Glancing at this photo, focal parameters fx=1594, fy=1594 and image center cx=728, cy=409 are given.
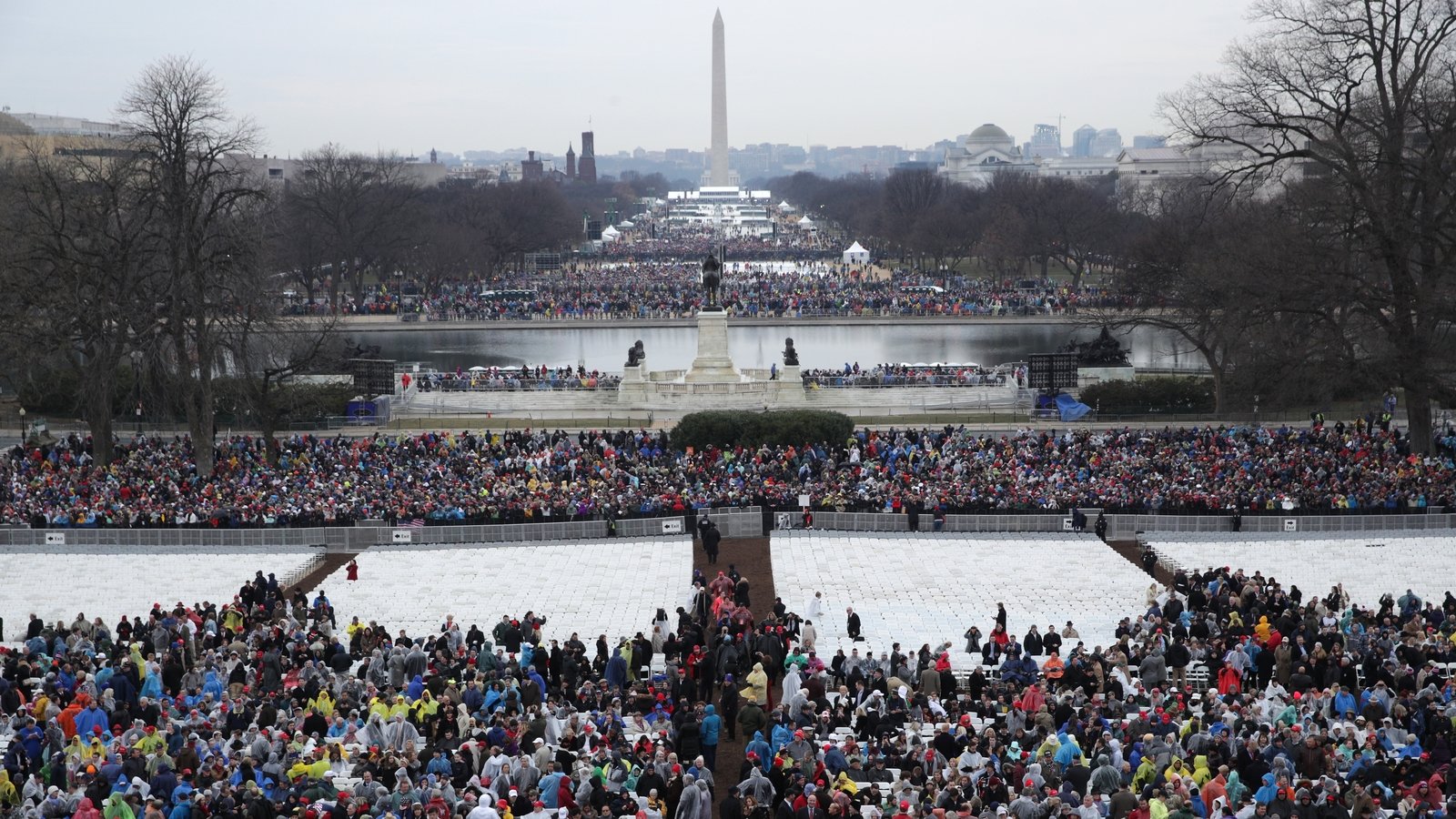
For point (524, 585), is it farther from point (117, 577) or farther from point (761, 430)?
point (761, 430)

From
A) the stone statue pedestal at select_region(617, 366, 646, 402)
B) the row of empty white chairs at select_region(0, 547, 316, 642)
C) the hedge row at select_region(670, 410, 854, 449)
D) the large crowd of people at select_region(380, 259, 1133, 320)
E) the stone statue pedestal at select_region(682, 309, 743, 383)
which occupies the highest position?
the large crowd of people at select_region(380, 259, 1133, 320)

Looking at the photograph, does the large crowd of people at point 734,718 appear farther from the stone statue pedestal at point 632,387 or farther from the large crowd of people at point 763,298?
the large crowd of people at point 763,298

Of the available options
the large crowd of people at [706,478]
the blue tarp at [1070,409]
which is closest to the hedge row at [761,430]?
the large crowd of people at [706,478]

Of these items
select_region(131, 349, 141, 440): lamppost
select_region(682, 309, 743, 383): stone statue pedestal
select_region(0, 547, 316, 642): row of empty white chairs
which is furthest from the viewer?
select_region(682, 309, 743, 383): stone statue pedestal

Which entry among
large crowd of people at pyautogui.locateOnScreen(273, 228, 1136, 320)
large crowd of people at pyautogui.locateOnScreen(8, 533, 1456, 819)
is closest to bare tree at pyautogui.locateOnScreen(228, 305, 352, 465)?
large crowd of people at pyautogui.locateOnScreen(8, 533, 1456, 819)

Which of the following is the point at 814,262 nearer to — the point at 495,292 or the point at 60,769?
the point at 495,292

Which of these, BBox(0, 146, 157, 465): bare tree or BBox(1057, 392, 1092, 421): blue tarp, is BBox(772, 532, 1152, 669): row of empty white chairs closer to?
BBox(1057, 392, 1092, 421): blue tarp

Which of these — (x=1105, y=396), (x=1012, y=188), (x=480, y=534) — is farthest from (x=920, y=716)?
(x=1012, y=188)
